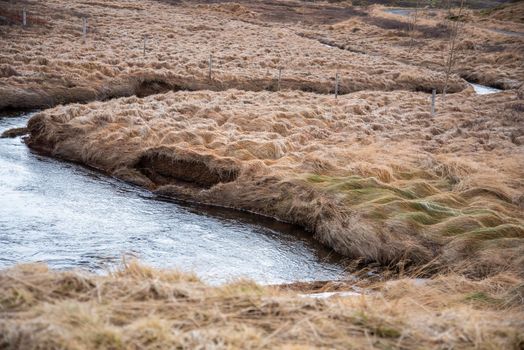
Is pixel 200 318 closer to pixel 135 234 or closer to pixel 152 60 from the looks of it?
pixel 135 234

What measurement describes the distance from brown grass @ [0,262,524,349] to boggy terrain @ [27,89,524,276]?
4.66m

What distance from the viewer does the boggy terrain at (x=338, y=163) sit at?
38.5 ft

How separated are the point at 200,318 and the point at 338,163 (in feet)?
33.0

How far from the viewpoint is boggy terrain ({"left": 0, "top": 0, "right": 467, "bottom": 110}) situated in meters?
24.6

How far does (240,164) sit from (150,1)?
55090 mm

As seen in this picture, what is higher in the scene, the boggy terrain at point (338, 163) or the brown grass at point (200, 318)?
the brown grass at point (200, 318)

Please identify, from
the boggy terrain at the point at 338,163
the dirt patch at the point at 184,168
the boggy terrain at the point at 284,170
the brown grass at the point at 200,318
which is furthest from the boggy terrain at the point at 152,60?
the brown grass at the point at 200,318

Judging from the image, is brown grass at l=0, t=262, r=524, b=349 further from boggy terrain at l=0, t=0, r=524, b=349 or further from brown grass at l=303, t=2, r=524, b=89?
brown grass at l=303, t=2, r=524, b=89

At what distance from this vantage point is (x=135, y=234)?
11.8 metres

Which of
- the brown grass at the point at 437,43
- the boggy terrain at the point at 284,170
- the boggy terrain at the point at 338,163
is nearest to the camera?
the boggy terrain at the point at 284,170

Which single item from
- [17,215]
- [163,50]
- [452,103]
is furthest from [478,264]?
[163,50]

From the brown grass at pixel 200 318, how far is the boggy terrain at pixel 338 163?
4.66 metres

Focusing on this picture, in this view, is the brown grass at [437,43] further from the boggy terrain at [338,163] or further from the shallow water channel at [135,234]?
the shallow water channel at [135,234]

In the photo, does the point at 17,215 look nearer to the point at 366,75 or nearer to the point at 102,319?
the point at 102,319
